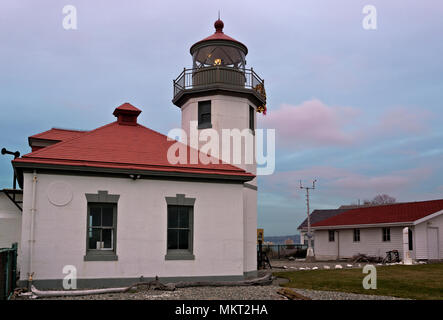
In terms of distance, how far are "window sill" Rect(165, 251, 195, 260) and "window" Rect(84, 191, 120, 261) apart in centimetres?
167

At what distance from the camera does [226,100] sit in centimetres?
1902

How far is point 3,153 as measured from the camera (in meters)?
20.8

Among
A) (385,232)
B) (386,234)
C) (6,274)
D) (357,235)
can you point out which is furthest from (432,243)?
(6,274)

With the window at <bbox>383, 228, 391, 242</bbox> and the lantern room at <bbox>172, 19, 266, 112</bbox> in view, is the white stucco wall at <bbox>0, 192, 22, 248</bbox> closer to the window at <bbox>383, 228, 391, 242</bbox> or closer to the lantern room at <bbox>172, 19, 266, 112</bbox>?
the lantern room at <bbox>172, 19, 266, 112</bbox>

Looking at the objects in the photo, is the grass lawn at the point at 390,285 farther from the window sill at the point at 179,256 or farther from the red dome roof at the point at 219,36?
the red dome roof at the point at 219,36

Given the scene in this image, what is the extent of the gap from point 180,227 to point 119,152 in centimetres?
317

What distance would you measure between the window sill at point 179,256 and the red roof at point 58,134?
23.9ft

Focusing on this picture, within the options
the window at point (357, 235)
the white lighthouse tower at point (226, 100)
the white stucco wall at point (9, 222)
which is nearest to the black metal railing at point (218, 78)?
the white lighthouse tower at point (226, 100)

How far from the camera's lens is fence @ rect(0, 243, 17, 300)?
34.8ft

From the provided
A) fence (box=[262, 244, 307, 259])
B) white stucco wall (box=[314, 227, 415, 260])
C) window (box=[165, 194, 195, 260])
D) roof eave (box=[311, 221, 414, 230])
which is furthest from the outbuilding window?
window (box=[165, 194, 195, 260])

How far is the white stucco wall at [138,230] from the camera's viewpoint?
45.2ft

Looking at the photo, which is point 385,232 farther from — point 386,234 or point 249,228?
point 249,228

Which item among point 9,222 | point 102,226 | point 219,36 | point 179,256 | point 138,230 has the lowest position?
point 179,256
